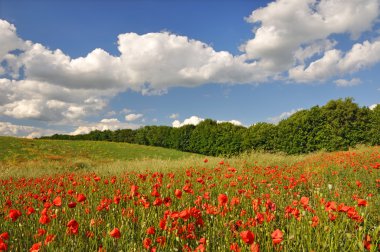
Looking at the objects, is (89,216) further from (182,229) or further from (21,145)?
(21,145)

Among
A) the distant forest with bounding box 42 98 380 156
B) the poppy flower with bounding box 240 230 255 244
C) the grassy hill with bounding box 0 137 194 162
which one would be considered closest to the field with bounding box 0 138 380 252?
the poppy flower with bounding box 240 230 255 244

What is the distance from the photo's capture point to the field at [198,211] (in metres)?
2.87

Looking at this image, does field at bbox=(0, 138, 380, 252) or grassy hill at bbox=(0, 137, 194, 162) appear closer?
field at bbox=(0, 138, 380, 252)

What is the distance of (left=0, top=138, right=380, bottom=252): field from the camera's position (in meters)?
2.87

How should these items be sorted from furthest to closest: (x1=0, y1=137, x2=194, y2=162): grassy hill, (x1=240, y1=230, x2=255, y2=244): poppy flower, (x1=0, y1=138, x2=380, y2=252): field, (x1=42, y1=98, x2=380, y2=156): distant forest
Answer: (x1=0, y1=137, x2=194, y2=162): grassy hill → (x1=42, y1=98, x2=380, y2=156): distant forest → (x1=0, y1=138, x2=380, y2=252): field → (x1=240, y1=230, x2=255, y2=244): poppy flower

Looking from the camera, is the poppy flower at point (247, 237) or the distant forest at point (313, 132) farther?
the distant forest at point (313, 132)

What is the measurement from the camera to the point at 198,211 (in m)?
3.07

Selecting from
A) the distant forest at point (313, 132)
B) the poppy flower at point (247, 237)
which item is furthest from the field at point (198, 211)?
the distant forest at point (313, 132)

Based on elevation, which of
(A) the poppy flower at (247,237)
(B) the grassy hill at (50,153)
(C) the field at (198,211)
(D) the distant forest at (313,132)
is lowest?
(B) the grassy hill at (50,153)

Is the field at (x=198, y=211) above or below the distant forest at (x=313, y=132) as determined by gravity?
below

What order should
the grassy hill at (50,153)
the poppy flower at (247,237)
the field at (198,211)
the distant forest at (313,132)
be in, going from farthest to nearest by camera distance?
the grassy hill at (50,153)
the distant forest at (313,132)
the field at (198,211)
the poppy flower at (247,237)

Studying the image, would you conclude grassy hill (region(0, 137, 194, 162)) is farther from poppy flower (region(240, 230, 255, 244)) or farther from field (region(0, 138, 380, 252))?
poppy flower (region(240, 230, 255, 244))

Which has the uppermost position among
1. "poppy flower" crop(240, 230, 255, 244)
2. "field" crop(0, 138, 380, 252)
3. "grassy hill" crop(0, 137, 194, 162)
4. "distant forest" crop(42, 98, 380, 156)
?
"distant forest" crop(42, 98, 380, 156)

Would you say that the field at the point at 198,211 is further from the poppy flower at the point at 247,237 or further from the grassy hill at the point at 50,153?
the grassy hill at the point at 50,153
